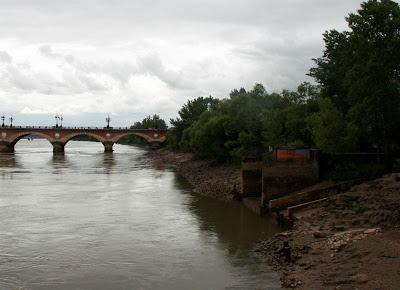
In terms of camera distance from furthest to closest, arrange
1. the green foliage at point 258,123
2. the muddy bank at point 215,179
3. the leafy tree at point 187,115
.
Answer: the leafy tree at point 187,115, the green foliage at point 258,123, the muddy bank at point 215,179

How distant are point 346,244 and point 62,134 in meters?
105

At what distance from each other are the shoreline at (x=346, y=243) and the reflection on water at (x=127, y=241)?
45.7 inches

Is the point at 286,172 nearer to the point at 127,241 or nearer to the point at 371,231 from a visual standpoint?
the point at 371,231

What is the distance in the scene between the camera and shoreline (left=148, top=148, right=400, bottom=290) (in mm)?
15992

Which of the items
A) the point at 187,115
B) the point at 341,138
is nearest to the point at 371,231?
the point at 341,138

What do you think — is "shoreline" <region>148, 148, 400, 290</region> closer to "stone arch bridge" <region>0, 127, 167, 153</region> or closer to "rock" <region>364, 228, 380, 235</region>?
"rock" <region>364, 228, 380, 235</region>

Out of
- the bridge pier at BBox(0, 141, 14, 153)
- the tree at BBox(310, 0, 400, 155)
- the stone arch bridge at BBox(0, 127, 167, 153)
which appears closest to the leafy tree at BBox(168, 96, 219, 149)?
the stone arch bridge at BBox(0, 127, 167, 153)

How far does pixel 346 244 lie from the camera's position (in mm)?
19094

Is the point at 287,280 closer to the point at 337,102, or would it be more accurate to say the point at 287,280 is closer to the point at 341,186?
the point at 341,186

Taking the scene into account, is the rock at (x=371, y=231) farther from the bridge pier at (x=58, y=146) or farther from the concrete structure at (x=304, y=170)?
the bridge pier at (x=58, y=146)

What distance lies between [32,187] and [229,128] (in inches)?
802

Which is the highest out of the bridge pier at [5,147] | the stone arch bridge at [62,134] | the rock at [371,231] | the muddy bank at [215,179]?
the stone arch bridge at [62,134]

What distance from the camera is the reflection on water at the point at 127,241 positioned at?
709 inches

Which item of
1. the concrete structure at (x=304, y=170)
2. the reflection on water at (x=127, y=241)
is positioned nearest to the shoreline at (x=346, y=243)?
the reflection on water at (x=127, y=241)
